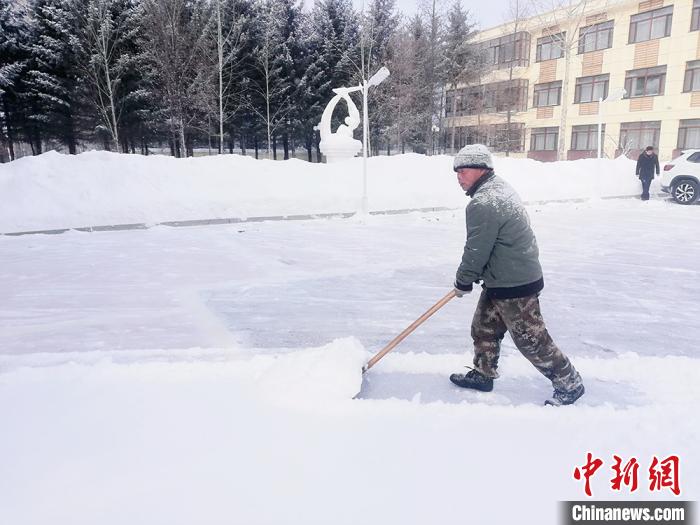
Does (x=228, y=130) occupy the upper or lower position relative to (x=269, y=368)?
upper

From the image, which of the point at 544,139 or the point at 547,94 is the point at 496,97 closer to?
the point at 547,94

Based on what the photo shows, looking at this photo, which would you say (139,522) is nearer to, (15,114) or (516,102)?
(15,114)

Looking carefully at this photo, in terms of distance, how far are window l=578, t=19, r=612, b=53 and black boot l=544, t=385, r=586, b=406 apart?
36.2 metres

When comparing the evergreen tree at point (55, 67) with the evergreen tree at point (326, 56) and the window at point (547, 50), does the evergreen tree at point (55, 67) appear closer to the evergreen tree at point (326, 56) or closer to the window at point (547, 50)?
the evergreen tree at point (326, 56)

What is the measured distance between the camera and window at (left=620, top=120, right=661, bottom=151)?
30.4 m

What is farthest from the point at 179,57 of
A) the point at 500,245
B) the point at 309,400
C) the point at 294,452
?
the point at 294,452

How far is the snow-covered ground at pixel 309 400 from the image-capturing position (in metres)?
2.41

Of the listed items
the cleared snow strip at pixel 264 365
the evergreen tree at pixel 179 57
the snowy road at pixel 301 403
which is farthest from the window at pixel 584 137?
the cleared snow strip at pixel 264 365

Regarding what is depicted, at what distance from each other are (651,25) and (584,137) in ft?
24.6

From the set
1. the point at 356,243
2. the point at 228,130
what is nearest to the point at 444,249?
the point at 356,243

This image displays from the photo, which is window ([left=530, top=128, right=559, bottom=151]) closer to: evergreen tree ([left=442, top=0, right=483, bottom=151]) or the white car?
evergreen tree ([left=442, top=0, right=483, bottom=151])

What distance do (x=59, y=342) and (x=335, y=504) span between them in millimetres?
3301

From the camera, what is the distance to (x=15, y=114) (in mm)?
26625

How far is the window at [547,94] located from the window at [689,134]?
894cm
